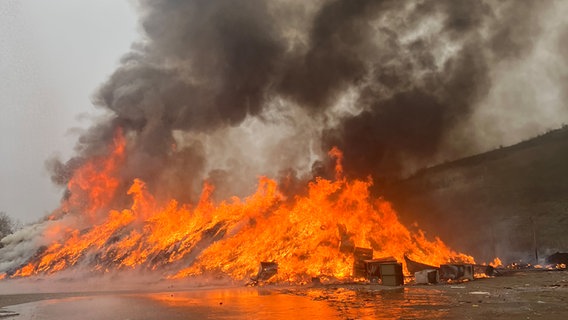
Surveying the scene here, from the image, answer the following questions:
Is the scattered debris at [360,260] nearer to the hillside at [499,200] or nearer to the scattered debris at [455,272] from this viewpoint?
the scattered debris at [455,272]

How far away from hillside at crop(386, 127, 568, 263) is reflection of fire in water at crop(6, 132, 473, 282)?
1115 centimetres

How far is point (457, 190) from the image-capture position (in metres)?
61.9

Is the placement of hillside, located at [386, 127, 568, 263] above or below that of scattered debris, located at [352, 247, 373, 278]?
above

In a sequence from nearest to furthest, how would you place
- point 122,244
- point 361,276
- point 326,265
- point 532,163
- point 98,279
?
point 361,276 → point 326,265 → point 98,279 → point 122,244 → point 532,163

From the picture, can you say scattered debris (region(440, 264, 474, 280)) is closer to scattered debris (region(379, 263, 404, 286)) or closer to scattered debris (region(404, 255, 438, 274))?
scattered debris (region(404, 255, 438, 274))

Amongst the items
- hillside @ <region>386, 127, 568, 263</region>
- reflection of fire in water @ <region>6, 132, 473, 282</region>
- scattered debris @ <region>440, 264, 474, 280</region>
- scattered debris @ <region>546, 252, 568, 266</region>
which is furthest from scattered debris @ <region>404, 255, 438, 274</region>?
hillside @ <region>386, 127, 568, 263</region>

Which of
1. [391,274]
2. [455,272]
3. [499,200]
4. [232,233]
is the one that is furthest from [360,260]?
[499,200]

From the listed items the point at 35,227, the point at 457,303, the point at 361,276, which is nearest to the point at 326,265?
the point at 361,276

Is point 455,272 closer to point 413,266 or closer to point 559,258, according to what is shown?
point 413,266

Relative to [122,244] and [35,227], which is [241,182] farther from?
[35,227]

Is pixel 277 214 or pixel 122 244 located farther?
pixel 122 244

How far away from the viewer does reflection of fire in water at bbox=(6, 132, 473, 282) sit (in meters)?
37.7

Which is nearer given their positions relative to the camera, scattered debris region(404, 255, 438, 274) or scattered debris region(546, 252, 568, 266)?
scattered debris region(404, 255, 438, 274)

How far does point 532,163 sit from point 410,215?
18284 millimetres
